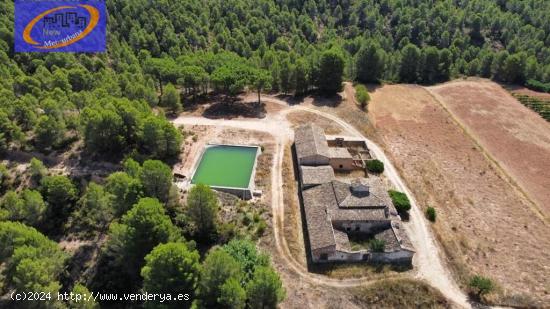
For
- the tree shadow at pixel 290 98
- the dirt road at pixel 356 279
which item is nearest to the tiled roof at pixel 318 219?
the dirt road at pixel 356 279

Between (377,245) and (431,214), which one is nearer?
(377,245)

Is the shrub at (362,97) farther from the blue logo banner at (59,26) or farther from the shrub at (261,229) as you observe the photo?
the blue logo banner at (59,26)

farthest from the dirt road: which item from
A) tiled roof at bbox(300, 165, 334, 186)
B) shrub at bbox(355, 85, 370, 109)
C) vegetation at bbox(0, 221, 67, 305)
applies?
vegetation at bbox(0, 221, 67, 305)

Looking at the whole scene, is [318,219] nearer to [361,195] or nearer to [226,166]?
[361,195]

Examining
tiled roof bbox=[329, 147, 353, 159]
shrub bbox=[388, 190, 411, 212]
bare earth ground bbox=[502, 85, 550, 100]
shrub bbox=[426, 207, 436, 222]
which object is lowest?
shrub bbox=[426, 207, 436, 222]

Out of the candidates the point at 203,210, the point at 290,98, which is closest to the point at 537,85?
the point at 290,98

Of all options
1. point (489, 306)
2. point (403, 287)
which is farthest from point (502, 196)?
point (403, 287)

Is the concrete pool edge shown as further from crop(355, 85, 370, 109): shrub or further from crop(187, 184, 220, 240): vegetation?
crop(355, 85, 370, 109): shrub
